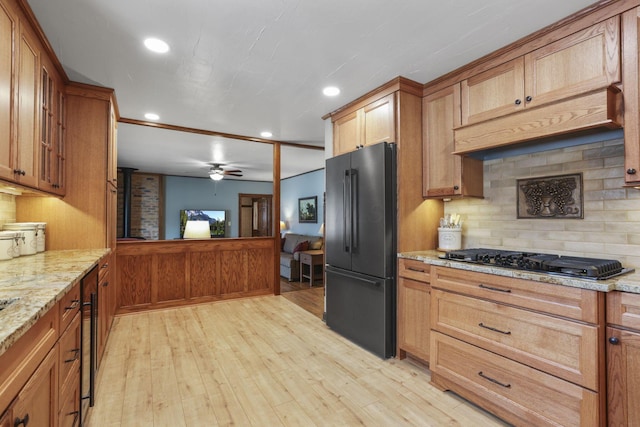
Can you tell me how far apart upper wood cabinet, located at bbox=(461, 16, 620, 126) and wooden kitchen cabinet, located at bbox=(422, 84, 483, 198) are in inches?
5.8

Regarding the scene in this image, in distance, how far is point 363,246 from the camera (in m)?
2.84

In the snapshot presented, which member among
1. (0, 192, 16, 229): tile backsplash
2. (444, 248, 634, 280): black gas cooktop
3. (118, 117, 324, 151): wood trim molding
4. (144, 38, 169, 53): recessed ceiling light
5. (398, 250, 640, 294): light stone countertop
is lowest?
(398, 250, 640, 294): light stone countertop

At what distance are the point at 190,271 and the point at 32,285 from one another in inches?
117

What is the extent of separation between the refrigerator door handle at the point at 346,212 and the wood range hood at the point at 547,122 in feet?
3.22

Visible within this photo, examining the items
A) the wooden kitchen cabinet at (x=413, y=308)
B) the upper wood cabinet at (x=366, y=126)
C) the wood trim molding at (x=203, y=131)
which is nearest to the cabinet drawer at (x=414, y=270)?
the wooden kitchen cabinet at (x=413, y=308)

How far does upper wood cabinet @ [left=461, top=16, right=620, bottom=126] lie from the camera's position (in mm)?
1760

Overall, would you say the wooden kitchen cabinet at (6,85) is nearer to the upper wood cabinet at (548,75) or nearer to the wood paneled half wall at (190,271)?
the wood paneled half wall at (190,271)

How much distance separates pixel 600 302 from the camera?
1508 mm

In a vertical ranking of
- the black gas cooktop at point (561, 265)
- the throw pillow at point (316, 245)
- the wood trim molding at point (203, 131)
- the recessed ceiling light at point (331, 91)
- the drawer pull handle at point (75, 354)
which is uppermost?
the recessed ceiling light at point (331, 91)

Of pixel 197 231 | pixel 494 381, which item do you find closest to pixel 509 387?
pixel 494 381

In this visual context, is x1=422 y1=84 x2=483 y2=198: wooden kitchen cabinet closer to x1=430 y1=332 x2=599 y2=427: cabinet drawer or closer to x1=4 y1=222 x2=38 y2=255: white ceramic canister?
x1=430 y1=332 x2=599 y2=427: cabinet drawer

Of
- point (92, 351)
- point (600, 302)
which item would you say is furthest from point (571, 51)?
point (92, 351)

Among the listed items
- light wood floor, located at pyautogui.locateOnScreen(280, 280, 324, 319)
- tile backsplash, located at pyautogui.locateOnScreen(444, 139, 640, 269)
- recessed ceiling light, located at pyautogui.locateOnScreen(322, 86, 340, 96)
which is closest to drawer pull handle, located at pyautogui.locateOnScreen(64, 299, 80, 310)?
recessed ceiling light, located at pyautogui.locateOnScreen(322, 86, 340, 96)

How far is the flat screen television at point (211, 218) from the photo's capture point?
8549 mm
